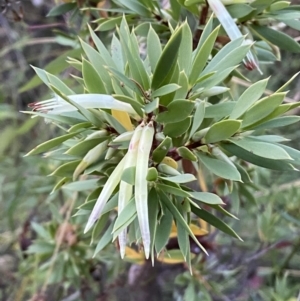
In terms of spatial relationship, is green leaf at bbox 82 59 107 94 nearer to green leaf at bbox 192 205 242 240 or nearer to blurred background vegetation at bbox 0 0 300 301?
green leaf at bbox 192 205 242 240

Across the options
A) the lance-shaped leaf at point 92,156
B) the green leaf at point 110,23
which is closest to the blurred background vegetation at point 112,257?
the green leaf at point 110,23

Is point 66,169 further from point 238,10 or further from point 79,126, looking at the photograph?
point 238,10

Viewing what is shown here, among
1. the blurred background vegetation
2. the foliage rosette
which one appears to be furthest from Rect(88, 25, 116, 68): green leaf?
the blurred background vegetation

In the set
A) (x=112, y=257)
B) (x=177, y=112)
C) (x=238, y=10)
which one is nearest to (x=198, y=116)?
(x=177, y=112)

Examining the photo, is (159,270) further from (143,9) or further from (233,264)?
(143,9)

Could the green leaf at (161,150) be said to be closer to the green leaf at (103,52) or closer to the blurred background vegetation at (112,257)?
the green leaf at (103,52)
